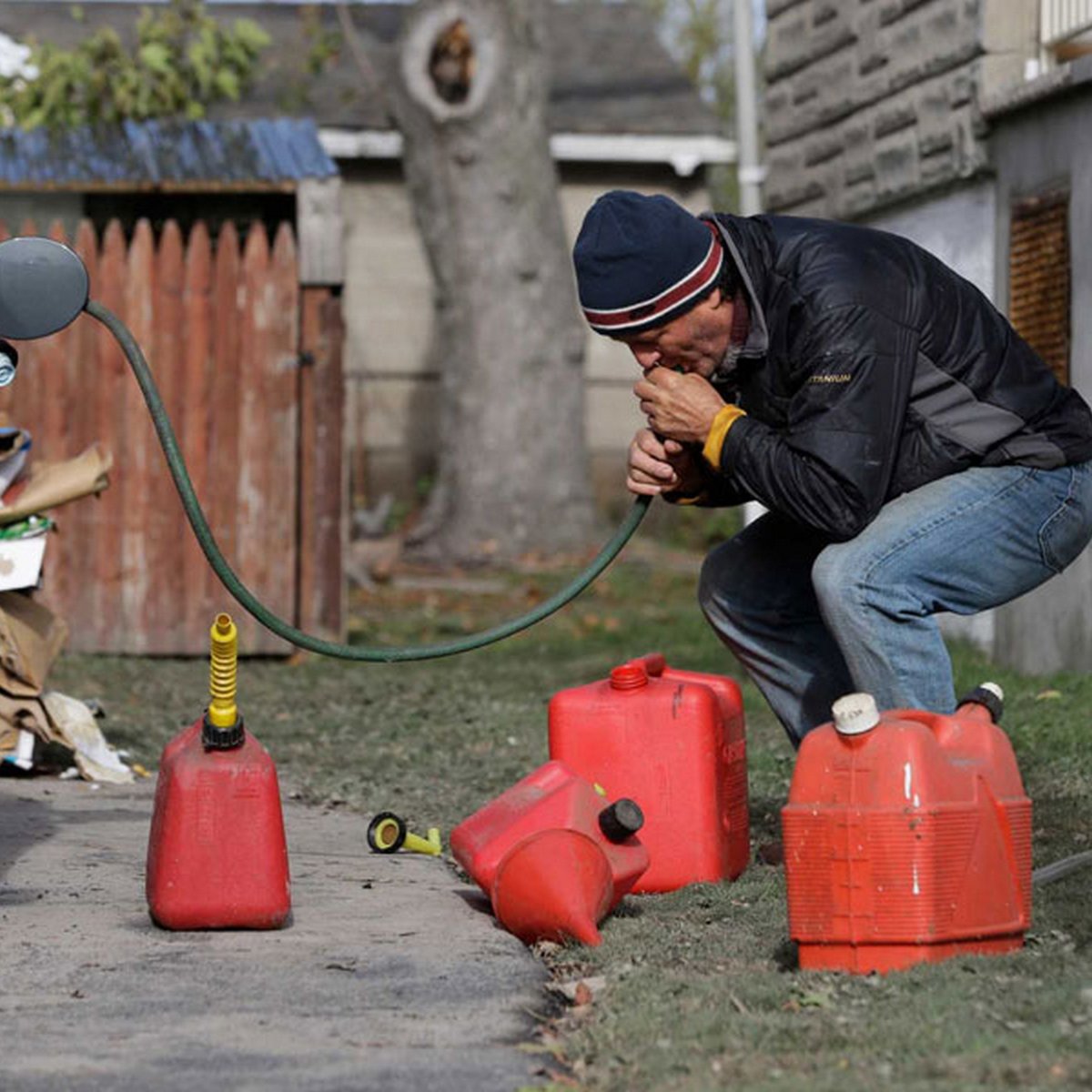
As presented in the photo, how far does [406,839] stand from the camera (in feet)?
16.6

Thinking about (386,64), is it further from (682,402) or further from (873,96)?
(682,402)

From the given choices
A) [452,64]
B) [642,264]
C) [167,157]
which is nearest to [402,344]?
[452,64]

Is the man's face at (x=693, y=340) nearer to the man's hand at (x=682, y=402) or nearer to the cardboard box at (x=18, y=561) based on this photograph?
the man's hand at (x=682, y=402)

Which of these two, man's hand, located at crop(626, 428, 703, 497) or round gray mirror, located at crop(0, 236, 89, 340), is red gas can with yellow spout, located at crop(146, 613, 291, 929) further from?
man's hand, located at crop(626, 428, 703, 497)

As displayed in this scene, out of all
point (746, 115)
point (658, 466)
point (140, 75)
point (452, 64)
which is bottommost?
point (658, 466)

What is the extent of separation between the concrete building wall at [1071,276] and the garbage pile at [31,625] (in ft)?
11.9

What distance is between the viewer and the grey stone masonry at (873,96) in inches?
355

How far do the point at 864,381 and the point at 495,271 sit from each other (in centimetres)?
1187

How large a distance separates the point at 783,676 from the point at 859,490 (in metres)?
0.83

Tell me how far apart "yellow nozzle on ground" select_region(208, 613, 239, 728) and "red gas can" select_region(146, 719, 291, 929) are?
0.32 feet

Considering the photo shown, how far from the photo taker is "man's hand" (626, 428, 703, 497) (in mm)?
4523

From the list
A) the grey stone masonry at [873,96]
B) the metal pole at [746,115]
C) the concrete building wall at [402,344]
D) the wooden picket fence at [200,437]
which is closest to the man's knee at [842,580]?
the grey stone masonry at [873,96]

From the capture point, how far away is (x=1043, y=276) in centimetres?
846

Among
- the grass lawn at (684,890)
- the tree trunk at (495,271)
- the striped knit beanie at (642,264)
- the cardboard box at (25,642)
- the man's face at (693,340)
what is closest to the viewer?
the grass lawn at (684,890)
